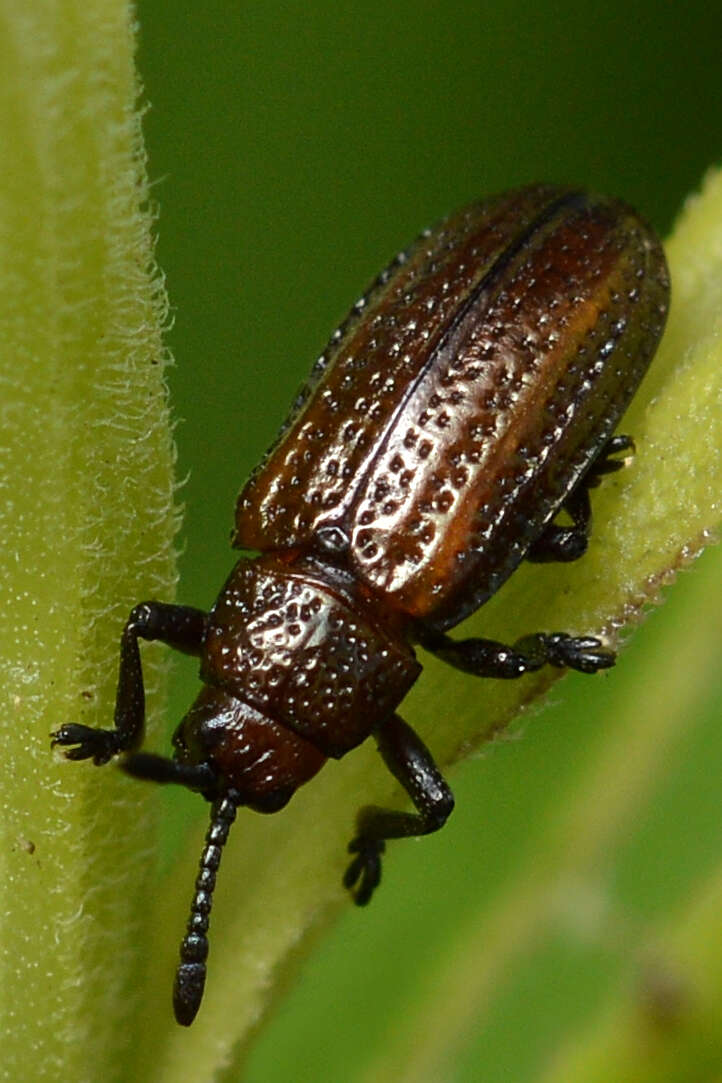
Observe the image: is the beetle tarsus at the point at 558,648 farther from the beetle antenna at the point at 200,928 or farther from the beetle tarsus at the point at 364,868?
the beetle antenna at the point at 200,928

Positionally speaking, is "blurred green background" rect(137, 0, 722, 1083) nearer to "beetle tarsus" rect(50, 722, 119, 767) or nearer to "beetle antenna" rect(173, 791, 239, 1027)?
"beetle antenna" rect(173, 791, 239, 1027)

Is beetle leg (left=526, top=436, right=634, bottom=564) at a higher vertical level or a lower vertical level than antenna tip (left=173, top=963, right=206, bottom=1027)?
higher

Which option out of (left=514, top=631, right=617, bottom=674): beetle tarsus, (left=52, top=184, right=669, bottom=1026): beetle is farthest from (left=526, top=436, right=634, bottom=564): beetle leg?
(left=514, top=631, right=617, bottom=674): beetle tarsus

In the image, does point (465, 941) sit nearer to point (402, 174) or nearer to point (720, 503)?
point (720, 503)

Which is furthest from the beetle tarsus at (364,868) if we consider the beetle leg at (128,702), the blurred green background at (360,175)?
the blurred green background at (360,175)

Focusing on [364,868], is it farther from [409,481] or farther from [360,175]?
[360,175]

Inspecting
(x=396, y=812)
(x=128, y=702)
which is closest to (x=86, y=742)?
(x=128, y=702)

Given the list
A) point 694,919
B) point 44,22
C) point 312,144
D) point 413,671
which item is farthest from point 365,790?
point 312,144
